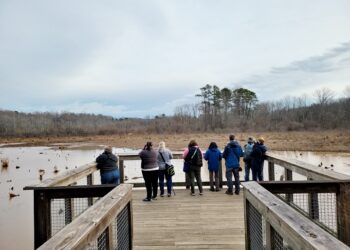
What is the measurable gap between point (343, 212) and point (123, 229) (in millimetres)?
2597

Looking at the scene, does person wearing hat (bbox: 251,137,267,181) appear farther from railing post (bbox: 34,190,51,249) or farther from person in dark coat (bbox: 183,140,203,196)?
railing post (bbox: 34,190,51,249)

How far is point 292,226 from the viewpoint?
211 cm

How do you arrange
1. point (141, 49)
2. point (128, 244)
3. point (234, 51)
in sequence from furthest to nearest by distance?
1. point (234, 51)
2. point (141, 49)
3. point (128, 244)

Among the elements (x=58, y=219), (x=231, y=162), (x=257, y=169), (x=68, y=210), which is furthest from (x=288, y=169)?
(x=58, y=219)

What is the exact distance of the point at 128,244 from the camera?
13.1 feet

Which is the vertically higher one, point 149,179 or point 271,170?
point 271,170

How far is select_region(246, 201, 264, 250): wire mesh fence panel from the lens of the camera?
3.22 m

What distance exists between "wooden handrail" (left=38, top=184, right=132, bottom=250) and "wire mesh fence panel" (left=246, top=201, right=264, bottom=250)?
1.39 m

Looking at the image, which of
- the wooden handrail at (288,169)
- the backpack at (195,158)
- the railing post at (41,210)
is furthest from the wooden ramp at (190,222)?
the railing post at (41,210)

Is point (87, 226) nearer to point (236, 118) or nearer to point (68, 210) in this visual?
point (68, 210)

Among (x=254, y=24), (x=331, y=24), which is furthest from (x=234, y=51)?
(x=331, y=24)

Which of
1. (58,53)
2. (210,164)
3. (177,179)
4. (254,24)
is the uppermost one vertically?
(254,24)

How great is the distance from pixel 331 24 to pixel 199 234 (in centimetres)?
1619

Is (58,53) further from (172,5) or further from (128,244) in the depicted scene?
(128,244)
